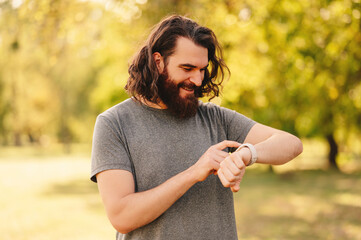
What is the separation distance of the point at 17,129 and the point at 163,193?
2023 inches

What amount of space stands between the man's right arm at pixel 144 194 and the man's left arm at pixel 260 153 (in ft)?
0.20

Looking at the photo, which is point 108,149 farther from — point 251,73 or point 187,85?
point 251,73

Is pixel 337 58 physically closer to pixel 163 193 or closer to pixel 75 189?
pixel 163 193

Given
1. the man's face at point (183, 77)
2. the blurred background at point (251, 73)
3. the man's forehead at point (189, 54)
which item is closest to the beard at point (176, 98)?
the man's face at point (183, 77)

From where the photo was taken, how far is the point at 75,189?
20750mm

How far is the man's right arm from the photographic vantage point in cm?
205

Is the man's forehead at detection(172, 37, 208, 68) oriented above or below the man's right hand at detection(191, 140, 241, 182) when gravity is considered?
above

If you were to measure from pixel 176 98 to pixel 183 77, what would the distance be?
14 cm

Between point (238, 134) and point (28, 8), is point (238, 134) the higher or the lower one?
the lower one

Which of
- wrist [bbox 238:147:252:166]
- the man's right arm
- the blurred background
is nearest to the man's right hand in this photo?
the man's right arm

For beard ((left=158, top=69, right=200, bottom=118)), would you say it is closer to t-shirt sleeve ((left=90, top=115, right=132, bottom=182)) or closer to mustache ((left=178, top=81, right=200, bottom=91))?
mustache ((left=178, top=81, right=200, bottom=91))

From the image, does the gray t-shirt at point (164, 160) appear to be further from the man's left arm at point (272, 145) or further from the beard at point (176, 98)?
the man's left arm at point (272, 145)

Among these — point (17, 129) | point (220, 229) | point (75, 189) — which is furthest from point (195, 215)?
point (17, 129)

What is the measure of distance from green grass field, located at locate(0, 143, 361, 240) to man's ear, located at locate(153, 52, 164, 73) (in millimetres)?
8877
